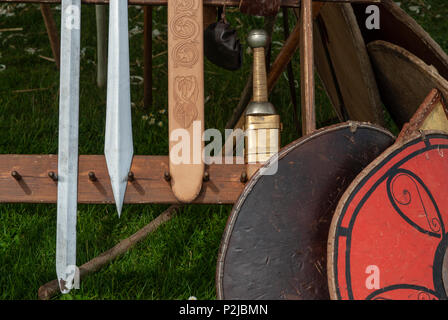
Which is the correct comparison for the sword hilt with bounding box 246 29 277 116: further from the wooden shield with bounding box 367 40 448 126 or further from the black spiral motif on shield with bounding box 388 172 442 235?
the wooden shield with bounding box 367 40 448 126

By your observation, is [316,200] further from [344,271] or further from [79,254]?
[79,254]

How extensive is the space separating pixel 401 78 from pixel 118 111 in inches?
49.3

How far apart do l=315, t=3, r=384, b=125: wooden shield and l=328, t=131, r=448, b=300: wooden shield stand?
2.44 feet

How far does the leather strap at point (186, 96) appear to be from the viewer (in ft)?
5.80

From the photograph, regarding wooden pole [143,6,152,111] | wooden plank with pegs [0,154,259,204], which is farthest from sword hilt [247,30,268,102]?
wooden pole [143,6,152,111]

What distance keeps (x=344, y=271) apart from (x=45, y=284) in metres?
1.22

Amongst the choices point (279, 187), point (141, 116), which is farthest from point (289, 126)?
point (279, 187)

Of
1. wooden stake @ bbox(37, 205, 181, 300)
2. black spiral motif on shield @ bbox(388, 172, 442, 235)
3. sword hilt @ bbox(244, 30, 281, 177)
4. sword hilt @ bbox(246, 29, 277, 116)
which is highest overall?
sword hilt @ bbox(246, 29, 277, 116)

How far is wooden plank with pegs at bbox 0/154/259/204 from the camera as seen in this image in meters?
1.79

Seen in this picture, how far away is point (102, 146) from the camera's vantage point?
10.4 ft

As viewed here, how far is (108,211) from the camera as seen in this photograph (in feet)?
8.77

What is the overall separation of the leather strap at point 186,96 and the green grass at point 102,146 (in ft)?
1.92

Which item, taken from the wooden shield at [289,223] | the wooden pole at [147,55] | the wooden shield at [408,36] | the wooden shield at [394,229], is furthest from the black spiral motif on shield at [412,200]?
the wooden pole at [147,55]

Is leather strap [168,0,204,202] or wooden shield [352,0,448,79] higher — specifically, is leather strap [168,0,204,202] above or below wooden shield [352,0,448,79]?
below
